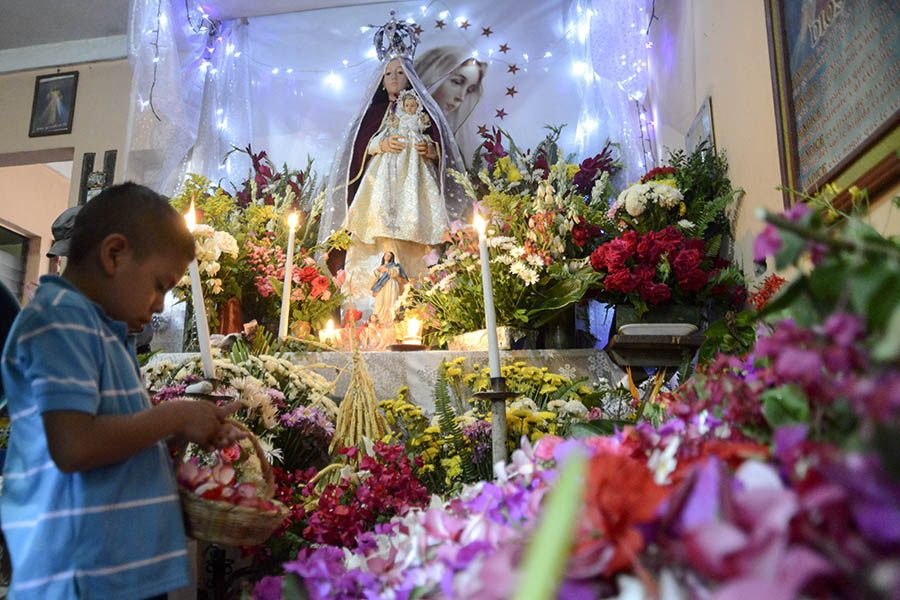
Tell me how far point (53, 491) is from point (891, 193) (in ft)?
4.29

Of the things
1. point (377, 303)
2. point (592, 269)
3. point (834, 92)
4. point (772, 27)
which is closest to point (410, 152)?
point (377, 303)

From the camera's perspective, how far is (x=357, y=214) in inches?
153

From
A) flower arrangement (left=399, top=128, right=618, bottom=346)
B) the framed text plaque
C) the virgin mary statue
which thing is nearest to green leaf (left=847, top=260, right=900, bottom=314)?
the framed text plaque

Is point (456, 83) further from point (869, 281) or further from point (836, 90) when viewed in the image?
point (869, 281)

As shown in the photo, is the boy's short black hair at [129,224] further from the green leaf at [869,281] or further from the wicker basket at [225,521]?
the green leaf at [869,281]

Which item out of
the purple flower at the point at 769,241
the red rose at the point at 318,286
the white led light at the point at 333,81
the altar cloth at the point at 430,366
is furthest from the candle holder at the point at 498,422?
the white led light at the point at 333,81

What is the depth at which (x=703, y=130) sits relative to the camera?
2.59 metres

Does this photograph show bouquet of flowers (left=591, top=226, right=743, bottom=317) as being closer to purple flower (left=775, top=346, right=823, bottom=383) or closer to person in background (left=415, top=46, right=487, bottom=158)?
purple flower (left=775, top=346, right=823, bottom=383)

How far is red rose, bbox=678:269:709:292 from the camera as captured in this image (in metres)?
2.03

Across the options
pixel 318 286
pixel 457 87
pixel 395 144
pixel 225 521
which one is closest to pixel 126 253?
pixel 225 521

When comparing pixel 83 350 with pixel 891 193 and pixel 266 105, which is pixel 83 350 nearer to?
pixel 891 193

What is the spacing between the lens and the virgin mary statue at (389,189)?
3801mm

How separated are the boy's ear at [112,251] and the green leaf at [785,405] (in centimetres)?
89

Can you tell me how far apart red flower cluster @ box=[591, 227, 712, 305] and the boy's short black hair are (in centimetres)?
137
